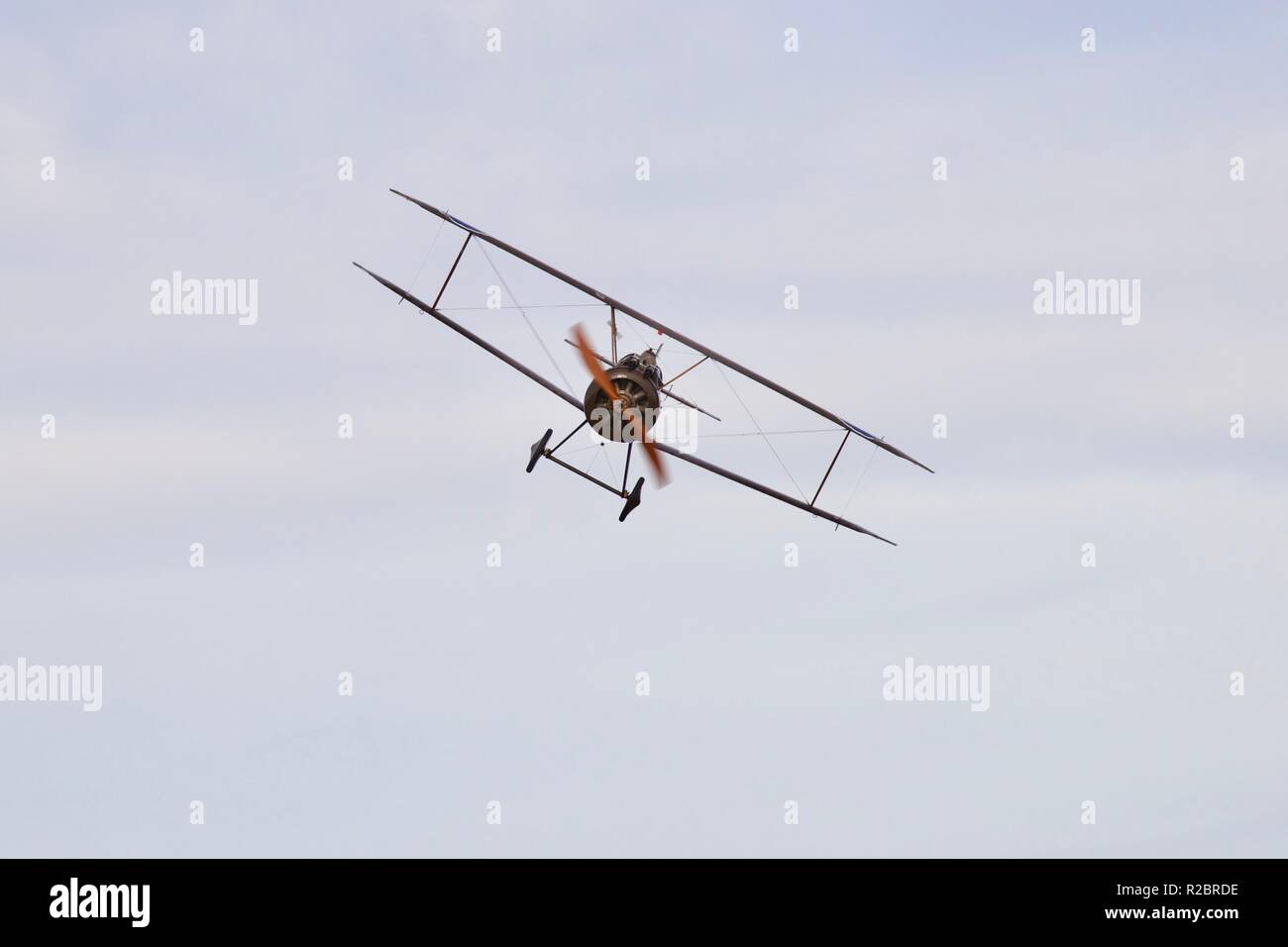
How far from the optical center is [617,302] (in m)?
88.9
